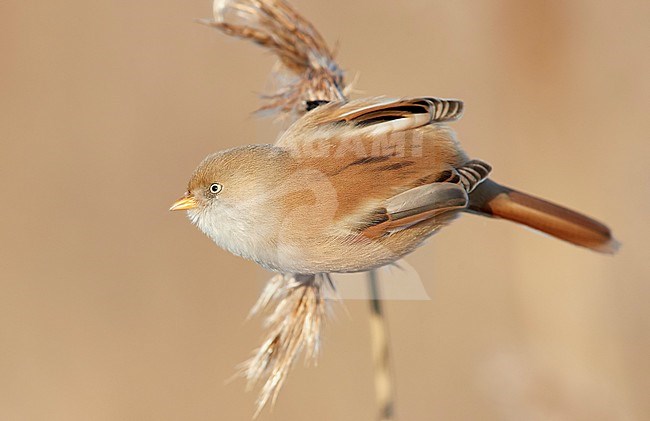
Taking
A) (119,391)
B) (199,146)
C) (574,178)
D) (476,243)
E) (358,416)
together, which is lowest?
(358,416)

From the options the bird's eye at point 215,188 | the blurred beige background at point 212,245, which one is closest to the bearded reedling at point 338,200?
the bird's eye at point 215,188

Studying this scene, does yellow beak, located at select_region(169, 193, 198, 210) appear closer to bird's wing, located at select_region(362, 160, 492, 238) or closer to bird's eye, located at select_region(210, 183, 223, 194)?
bird's eye, located at select_region(210, 183, 223, 194)

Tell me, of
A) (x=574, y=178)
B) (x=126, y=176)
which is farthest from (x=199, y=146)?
(x=574, y=178)

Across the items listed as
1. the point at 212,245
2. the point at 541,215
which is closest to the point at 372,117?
the point at 541,215

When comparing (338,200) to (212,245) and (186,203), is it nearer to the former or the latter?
(186,203)

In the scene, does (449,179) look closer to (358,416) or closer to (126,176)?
(358,416)

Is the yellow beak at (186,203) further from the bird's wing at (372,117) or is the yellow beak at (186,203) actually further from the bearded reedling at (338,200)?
the bird's wing at (372,117)
